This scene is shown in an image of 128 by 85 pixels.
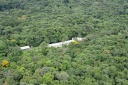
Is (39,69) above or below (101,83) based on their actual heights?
above

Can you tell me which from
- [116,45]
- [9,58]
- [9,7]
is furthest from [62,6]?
[9,58]

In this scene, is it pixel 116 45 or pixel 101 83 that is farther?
pixel 116 45

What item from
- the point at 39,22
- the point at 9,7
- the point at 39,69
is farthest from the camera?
the point at 9,7

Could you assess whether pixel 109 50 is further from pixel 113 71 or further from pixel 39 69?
pixel 39 69

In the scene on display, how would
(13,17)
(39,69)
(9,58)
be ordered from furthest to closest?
(13,17) → (9,58) → (39,69)

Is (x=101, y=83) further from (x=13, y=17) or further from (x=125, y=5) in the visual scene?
(x=125, y=5)

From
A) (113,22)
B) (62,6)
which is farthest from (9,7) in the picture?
(113,22)
